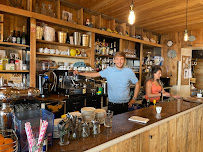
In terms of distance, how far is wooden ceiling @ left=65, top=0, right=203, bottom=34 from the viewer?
3490 mm

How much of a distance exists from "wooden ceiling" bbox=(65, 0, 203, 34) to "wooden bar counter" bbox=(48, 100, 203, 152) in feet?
7.46

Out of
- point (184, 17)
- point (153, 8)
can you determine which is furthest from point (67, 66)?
point (184, 17)

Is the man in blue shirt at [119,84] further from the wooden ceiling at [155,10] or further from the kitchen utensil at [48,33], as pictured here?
the wooden ceiling at [155,10]

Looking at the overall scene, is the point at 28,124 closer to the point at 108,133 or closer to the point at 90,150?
the point at 90,150

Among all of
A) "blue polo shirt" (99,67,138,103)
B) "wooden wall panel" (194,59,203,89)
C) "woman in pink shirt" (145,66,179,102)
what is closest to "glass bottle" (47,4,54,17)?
"blue polo shirt" (99,67,138,103)

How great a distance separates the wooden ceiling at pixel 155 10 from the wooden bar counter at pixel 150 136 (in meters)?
2.27

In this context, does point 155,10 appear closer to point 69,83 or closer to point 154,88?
point 154,88

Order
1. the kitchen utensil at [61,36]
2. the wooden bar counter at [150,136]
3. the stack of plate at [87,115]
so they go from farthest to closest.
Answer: the kitchen utensil at [61,36]
the stack of plate at [87,115]
the wooden bar counter at [150,136]

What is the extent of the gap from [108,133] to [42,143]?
55 centimetres

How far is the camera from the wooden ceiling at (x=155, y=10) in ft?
11.5

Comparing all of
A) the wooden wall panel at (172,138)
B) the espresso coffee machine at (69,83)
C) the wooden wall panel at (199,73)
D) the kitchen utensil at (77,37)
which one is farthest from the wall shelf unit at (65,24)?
the wooden wall panel at (199,73)

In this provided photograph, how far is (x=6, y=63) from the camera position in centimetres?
280

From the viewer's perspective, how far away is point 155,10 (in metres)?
3.89

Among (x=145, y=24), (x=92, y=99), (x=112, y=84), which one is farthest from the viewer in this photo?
(x=145, y=24)
